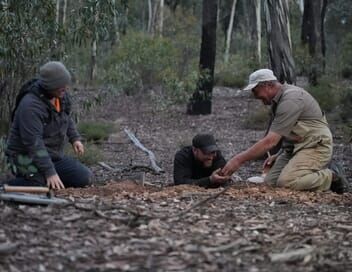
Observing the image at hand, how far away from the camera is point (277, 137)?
7.51 meters

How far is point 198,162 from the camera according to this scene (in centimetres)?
805

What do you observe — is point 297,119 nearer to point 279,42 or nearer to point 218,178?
point 218,178

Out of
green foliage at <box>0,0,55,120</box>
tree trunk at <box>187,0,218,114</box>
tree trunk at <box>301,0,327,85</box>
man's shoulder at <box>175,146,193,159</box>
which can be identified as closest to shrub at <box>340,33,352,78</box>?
tree trunk at <box>301,0,327,85</box>

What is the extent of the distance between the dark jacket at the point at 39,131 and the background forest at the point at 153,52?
7.32ft

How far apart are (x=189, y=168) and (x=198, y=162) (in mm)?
126

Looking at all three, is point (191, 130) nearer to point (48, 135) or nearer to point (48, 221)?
point (48, 135)

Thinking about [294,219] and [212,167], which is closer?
[294,219]

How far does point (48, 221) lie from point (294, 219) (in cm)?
186

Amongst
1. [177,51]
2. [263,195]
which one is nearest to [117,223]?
[263,195]

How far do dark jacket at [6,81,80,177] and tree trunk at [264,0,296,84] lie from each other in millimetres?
4256

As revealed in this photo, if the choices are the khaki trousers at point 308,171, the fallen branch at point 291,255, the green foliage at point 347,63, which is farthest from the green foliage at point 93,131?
the fallen branch at point 291,255

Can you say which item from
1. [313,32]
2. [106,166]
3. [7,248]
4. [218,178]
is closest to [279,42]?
[106,166]

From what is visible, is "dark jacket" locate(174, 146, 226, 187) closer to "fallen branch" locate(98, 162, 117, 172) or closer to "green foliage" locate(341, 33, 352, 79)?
"fallen branch" locate(98, 162, 117, 172)

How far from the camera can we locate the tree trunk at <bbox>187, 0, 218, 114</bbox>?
18938mm
